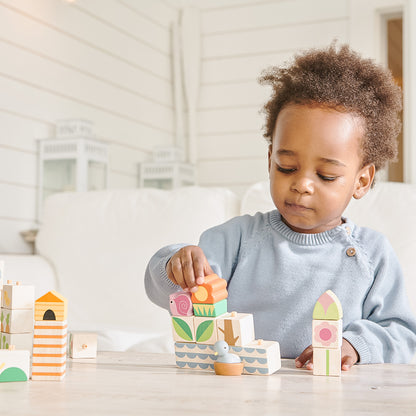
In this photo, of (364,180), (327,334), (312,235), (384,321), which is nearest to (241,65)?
(364,180)

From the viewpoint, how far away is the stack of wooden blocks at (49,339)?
27.4 inches

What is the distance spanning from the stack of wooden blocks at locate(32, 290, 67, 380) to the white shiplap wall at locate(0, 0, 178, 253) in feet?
5.72

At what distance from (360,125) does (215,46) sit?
2.44 meters

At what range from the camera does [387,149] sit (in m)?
1.24

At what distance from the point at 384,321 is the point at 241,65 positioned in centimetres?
251

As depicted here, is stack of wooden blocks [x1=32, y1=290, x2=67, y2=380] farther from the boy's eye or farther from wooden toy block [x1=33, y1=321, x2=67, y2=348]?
the boy's eye

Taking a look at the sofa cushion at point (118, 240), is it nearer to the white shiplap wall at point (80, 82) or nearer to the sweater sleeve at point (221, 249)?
the white shiplap wall at point (80, 82)

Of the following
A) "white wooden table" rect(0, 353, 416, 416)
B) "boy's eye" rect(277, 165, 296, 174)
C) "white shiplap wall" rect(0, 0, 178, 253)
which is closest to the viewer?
"white wooden table" rect(0, 353, 416, 416)

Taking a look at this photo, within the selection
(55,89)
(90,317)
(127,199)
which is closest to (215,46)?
(55,89)

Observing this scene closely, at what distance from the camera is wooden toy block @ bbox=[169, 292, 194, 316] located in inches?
30.9

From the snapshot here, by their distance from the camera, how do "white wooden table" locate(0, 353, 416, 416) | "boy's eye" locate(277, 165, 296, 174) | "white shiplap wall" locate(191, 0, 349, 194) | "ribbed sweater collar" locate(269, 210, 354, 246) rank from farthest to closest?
"white shiplap wall" locate(191, 0, 349, 194) < "ribbed sweater collar" locate(269, 210, 354, 246) < "boy's eye" locate(277, 165, 296, 174) < "white wooden table" locate(0, 353, 416, 416)

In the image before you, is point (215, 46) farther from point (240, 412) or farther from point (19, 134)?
point (240, 412)

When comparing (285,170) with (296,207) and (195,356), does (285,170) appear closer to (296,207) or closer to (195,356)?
(296,207)

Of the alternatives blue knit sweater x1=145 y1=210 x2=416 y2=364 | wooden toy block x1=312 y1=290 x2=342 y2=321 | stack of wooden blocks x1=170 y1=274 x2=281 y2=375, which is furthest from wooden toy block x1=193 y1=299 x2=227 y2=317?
blue knit sweater x1=145 y1=210 x2=416 y2=364
